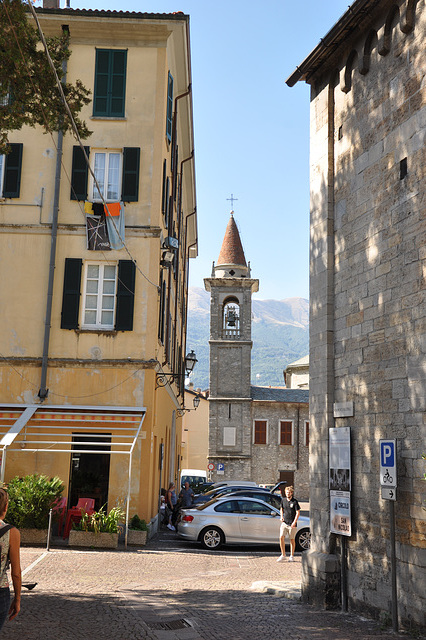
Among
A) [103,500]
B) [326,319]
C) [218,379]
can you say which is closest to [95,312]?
[103,500]

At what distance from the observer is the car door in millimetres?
17906

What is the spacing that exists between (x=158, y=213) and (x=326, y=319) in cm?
930

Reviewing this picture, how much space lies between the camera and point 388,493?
27.9ft

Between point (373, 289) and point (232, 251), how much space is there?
165ft

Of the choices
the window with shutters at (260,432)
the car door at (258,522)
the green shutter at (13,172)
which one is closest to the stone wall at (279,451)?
the window with shutters at (260,432)

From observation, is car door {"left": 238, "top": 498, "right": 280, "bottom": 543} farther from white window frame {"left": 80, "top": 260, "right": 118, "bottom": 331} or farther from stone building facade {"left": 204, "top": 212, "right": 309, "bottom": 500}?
stone building facade {"left": 204, "top": 212, "right": 309, "bottom": 500}

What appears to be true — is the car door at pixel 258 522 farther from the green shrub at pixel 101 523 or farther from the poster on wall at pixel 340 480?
the poster on wall at pixel 340 480

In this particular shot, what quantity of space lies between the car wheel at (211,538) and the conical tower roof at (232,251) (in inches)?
1663

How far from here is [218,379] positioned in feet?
184

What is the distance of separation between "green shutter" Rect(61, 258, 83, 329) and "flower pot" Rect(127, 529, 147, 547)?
551 cm

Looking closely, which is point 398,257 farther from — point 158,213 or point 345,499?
point 158,213

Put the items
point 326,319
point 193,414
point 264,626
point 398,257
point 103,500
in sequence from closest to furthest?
point 264,626
point 398,257
point 326,319
point 103,500
point 193,414

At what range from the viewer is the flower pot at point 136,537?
1661 cm

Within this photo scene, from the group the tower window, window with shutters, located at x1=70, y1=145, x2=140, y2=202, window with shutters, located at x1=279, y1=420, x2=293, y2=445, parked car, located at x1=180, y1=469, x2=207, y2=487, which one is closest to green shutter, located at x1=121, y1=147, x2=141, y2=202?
window with shutters, located at x1=70, y1=145, x2=140, y2=202
